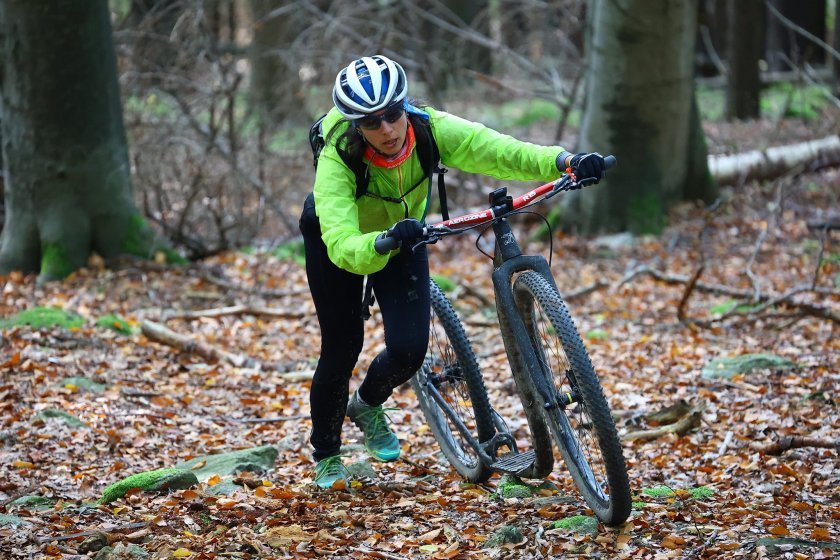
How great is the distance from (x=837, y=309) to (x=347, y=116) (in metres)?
5.39

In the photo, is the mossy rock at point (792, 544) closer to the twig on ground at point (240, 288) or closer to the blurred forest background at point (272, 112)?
the twig on ground at point (240, 288)

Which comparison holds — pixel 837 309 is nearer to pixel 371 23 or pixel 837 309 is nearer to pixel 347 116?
pixel 347 116

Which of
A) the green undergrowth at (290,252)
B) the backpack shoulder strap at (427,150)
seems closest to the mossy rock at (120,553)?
the backpack shoulder strap at (427,150)

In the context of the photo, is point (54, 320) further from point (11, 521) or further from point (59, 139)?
point (11, 521)

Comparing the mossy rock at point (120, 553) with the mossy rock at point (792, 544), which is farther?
the mossy rock at point (120, 553)

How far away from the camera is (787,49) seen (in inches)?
1043

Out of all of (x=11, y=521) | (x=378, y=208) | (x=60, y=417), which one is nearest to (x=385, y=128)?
(x=378, y=208)

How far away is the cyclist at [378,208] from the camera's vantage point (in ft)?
14.4

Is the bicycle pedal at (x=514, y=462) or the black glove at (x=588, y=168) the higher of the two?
the black glove at (x=588, y=168)

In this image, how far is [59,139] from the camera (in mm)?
Answer: 9680

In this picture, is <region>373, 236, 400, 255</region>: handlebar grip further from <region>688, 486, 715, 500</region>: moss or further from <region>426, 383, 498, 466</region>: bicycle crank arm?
<region>688, 486, 715, 500</region>: moss

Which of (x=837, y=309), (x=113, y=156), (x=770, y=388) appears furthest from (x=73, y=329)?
(x=837, y=309)

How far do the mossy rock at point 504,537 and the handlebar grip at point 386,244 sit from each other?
1.40 meters

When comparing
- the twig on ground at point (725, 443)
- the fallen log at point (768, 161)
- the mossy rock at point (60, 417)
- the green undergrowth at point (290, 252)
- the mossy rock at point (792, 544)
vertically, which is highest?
the fallen log at point (768, 161)
